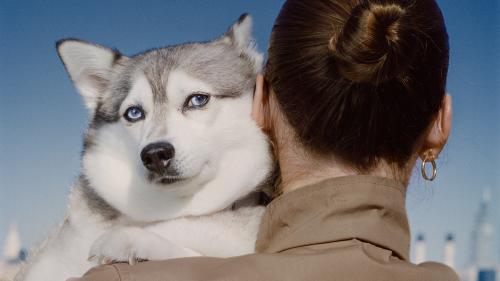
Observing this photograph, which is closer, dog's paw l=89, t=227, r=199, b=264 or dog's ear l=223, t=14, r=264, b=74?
dog's paw l=89, t=227, r=199, b=264

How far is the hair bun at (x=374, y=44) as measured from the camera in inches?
60.1

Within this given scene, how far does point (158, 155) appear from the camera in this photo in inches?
80.9

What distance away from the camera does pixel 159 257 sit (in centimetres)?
184

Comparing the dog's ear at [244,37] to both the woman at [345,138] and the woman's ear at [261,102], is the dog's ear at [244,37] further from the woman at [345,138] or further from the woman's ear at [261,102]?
the woman at [345,138]

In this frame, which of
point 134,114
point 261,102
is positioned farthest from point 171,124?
point 261,102

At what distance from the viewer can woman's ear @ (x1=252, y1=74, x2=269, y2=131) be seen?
1.82 m

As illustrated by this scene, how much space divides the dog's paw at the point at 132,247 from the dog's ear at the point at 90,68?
1.03 meters

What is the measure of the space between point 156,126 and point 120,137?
1.09 ft

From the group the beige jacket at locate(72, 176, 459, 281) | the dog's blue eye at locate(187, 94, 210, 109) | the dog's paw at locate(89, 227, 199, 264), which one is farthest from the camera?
the dog's blue eye at locate(187, 94, 210, 109)

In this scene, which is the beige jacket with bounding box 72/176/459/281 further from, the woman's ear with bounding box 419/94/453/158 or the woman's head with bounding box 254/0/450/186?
the woman's ear with bounding box 419/94/453/158

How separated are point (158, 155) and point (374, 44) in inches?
34.6

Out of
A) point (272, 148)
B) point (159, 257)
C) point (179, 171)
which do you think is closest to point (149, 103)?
point (179, 171)

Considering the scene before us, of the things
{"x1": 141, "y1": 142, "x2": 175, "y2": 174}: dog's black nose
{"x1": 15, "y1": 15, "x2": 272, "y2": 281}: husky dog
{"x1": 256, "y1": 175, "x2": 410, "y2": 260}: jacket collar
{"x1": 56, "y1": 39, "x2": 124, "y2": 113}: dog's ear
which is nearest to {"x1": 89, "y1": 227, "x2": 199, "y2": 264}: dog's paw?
{"x1": 15, "y1": 15, "x2": 272, "y2": 281}: husky dog

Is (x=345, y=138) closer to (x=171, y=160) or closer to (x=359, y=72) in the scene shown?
(x=359, y=72)
